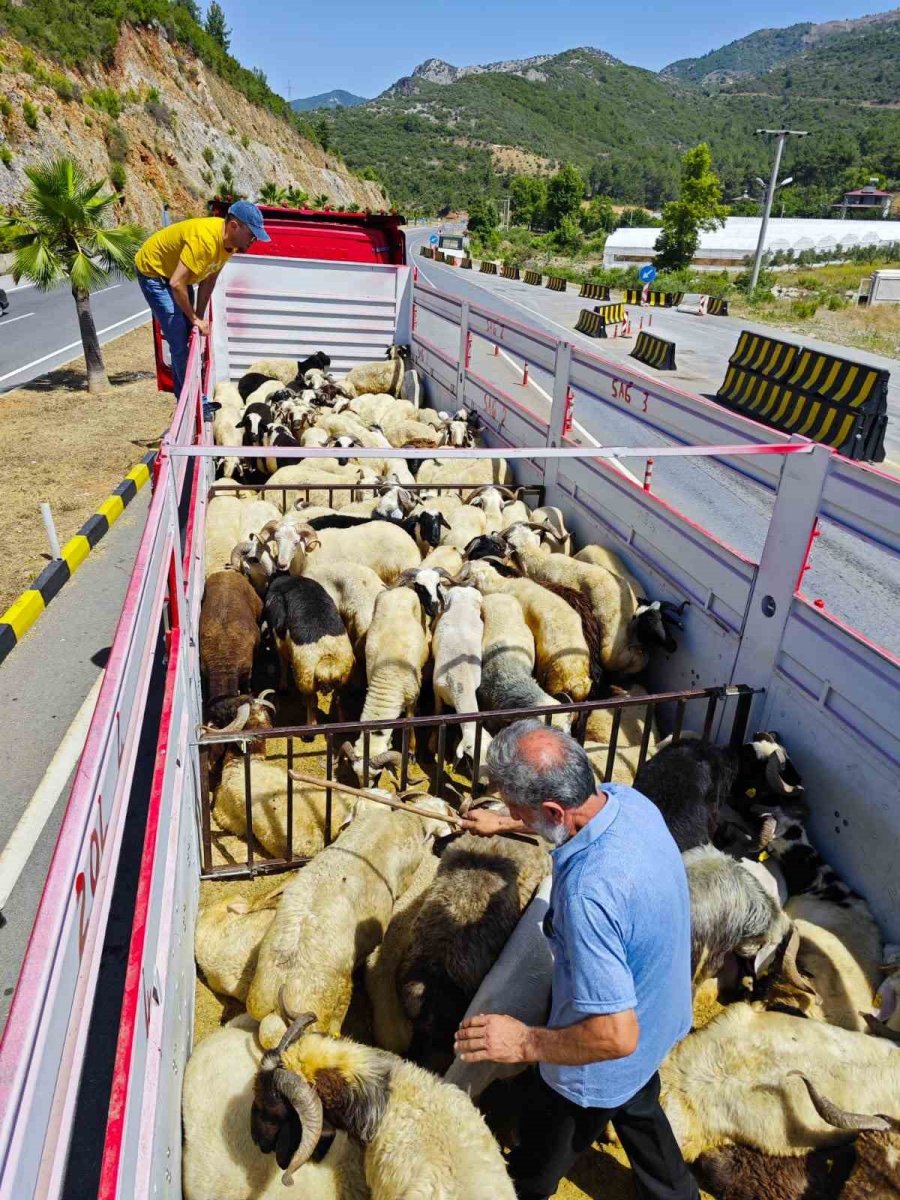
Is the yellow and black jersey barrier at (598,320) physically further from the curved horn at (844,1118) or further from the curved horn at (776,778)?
the curved horn at (844,1118)

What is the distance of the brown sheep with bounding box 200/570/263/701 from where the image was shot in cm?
546

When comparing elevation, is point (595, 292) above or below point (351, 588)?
below

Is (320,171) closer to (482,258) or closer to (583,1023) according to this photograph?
(482,258)

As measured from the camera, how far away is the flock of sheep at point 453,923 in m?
2.79

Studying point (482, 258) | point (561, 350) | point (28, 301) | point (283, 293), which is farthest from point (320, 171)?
point (561, 350)

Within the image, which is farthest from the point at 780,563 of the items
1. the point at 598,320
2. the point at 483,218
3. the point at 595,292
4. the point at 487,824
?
the point at 483,218

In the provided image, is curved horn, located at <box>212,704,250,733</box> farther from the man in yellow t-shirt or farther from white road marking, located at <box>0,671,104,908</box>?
the man in yellow t-shirt

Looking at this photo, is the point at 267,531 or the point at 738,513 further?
the point at 738,513

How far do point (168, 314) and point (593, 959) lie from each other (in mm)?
7766

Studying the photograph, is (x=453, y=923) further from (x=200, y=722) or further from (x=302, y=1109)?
(x=200, y=722)

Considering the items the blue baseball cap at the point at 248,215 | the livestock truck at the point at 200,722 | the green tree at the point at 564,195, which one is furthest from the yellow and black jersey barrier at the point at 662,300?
the green tree at the point at 564,195

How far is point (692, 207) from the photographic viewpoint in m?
51.8

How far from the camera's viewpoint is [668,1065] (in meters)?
3.34

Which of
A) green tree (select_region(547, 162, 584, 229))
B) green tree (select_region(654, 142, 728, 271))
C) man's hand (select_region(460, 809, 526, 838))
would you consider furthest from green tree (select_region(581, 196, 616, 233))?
man's hand (select_region(460, 809, 526, 838))
